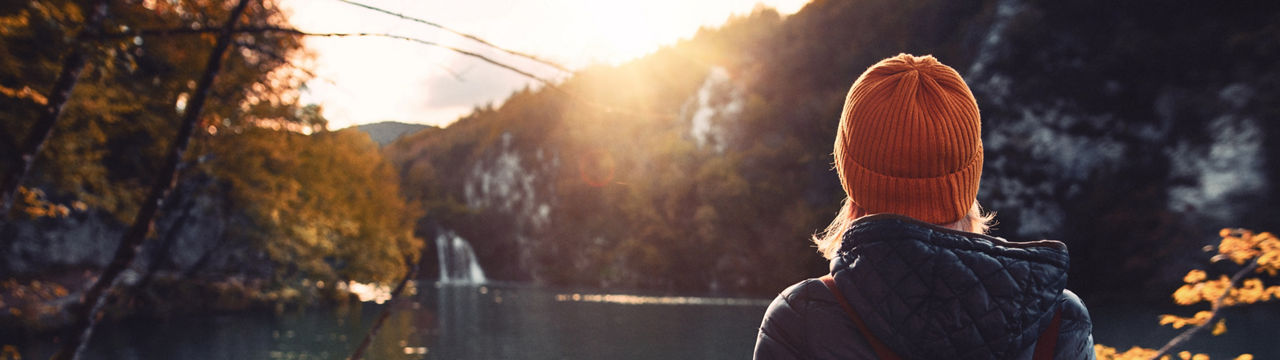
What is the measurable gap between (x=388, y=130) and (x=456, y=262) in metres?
76.6

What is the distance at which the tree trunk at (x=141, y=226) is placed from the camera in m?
2.99

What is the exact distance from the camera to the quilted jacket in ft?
3.19

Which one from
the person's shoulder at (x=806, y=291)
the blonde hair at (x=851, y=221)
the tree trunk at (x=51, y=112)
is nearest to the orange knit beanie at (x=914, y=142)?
the blonde hair at (x=851, y=221)

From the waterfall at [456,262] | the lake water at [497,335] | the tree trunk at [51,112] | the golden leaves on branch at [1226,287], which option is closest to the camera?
the tree trunk at [51,112]

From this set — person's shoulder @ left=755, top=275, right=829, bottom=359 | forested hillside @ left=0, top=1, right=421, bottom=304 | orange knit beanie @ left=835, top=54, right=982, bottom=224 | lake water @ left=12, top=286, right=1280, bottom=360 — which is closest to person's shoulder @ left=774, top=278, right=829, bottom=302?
person's shoulder @ left=755, top=275, right=829, bottom=359

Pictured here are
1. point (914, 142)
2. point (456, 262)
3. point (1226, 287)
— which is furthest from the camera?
point (456, 262)

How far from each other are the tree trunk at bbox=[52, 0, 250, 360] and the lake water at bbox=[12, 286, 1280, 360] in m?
17.9

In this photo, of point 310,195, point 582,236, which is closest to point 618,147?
point 582,236

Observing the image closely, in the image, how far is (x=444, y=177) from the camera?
108062 millimetres

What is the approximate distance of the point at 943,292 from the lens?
38.4 inches

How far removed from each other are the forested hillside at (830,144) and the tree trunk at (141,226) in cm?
194

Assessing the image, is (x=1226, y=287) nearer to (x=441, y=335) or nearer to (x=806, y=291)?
(x=806, y=291)

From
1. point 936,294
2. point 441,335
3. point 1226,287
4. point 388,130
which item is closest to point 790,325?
point 936,294

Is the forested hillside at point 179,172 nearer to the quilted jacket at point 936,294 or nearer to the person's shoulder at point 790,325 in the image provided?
the person's shoulder at point 790,325
